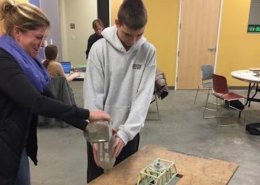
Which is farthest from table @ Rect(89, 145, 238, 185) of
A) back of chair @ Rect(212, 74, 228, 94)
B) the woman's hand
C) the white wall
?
the white wall

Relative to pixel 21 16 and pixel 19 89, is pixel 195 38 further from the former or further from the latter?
pixel 19 89

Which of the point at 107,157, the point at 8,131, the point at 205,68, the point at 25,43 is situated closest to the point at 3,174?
the point at 8,131

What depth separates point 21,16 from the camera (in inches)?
46.5

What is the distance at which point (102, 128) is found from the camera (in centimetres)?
123

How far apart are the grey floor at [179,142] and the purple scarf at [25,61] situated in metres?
1.60

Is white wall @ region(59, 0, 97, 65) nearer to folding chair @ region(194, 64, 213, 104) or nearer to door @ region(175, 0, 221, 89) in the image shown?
door @ region(175, 0, 221, 89)

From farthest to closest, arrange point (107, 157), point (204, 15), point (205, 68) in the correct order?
point (204, 15), point (205, 68), point (107, 157)

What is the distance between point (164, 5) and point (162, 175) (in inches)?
209

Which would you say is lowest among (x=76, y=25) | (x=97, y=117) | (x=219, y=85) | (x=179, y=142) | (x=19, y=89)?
(x=179, y=142)

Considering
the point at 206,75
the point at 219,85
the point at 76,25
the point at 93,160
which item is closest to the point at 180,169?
the point at 93,160

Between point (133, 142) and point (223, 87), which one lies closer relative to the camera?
point (133, 142)

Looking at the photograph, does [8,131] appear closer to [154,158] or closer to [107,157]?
[107,157]

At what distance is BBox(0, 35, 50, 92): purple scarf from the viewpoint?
1.16 m

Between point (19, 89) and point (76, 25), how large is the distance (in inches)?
264
